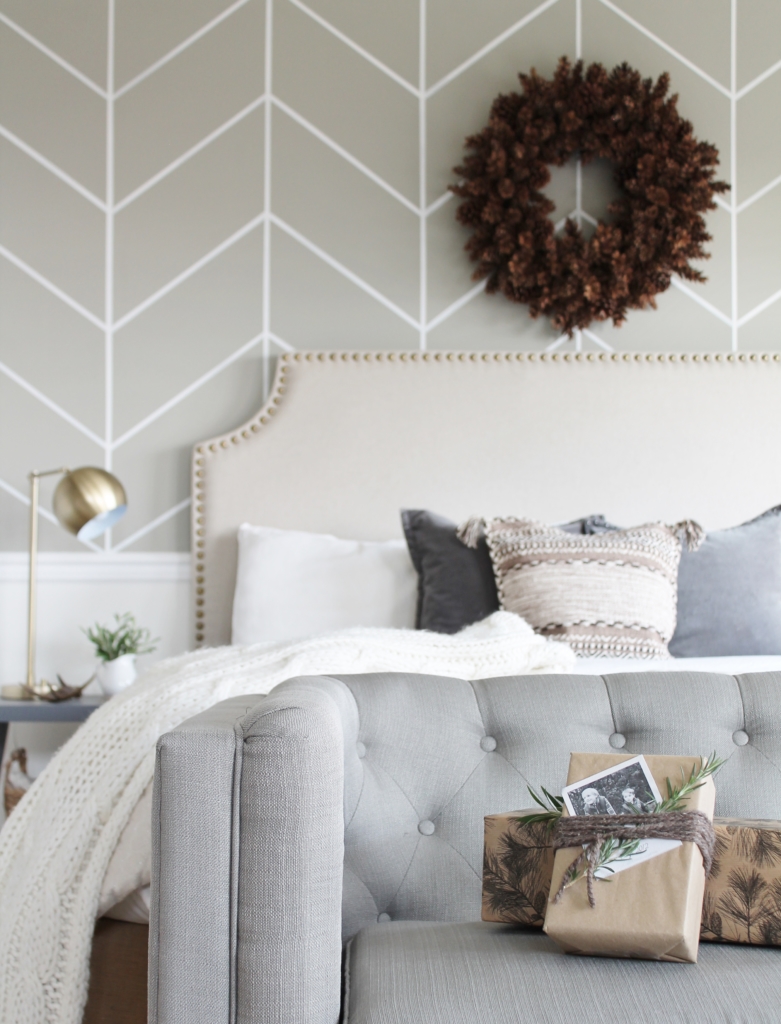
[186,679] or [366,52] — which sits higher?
[366,52]

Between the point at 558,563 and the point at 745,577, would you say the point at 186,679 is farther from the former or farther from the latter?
the point at 745,577

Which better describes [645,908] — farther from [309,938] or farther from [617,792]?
[309,938]

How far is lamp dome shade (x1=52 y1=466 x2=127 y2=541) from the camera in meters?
2.32

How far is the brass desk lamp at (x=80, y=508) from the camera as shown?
7.61 feet

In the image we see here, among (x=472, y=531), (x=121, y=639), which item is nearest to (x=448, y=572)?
(x=472, y=531)

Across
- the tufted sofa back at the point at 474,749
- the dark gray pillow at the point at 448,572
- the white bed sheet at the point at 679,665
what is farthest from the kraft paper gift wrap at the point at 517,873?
the dark gray pillow at the point at 448,572

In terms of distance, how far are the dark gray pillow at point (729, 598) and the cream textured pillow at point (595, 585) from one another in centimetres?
6

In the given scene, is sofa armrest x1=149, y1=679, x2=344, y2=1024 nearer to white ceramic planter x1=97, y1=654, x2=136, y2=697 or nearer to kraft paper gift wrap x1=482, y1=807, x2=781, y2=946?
kraft paper gift wrap x1=482, y1=807, x2=781, y2=946

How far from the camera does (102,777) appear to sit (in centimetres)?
128

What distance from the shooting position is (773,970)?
0.87m

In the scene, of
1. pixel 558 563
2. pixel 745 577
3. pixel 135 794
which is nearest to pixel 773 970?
pixel 135 794

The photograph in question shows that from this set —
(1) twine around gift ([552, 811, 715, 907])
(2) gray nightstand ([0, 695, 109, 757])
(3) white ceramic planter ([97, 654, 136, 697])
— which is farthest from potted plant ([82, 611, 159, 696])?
(1) twine around gift ([552, 811, 715, 907])

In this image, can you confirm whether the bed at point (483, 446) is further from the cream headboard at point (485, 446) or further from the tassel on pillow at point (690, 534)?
the tassel on pillow at point (690, 534)

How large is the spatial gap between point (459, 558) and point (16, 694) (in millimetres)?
1185
